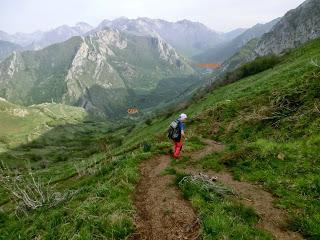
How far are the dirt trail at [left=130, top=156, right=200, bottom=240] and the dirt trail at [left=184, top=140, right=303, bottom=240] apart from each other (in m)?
2.86

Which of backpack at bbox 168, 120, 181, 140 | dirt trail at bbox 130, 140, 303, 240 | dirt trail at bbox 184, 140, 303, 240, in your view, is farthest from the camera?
backpack at bbox 168, 120, 181, 140

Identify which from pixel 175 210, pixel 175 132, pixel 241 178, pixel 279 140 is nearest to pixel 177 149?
pixel 175 132

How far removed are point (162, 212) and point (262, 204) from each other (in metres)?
4.90

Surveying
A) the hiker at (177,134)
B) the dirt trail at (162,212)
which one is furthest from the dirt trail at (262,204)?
the hiker at (177,134)

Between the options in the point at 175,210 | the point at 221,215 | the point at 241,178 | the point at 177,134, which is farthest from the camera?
the point at 177,134

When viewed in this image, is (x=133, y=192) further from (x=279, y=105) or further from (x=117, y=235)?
(x=279, y=105)

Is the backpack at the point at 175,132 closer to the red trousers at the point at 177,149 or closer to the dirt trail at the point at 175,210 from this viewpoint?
the red trousers at the point at 177,149

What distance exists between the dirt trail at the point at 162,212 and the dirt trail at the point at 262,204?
113 inches

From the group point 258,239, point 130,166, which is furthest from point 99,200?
point 258,239

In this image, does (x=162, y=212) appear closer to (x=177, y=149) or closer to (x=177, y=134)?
(x=177, y=149)

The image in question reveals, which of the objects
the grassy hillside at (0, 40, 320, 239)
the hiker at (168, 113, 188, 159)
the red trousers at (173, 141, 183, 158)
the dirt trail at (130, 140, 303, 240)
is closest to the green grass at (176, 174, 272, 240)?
the grassy hillside at (0, 40, 320, 239)

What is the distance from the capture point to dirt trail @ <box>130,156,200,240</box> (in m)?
16.0

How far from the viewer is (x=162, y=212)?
58.6 feet

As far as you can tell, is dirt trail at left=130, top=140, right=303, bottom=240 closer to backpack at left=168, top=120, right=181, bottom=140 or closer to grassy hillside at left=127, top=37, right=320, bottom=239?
grassy hillside at left=127, top=37, right=320, bottom=239
